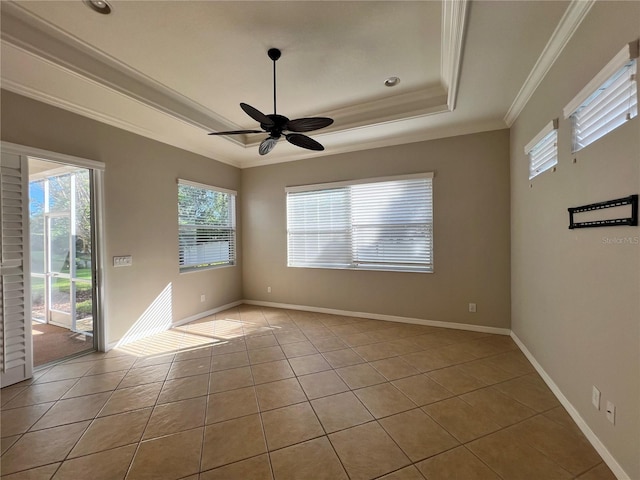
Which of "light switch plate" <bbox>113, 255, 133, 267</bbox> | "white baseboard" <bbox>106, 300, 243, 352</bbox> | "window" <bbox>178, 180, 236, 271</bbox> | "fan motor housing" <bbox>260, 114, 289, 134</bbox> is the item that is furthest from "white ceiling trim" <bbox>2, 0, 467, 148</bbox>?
"white baseboard" <bbox>106, 300, 243, 352</bbox>

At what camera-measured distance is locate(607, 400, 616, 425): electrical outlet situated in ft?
4.85

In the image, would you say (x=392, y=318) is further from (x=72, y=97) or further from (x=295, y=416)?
(x=72, y=97)

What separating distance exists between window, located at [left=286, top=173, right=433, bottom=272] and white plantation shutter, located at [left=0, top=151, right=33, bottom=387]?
3.24m

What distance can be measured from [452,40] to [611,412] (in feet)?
8.71

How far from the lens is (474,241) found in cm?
361

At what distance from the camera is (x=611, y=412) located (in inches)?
59.1

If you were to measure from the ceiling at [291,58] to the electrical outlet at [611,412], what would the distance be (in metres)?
2.35

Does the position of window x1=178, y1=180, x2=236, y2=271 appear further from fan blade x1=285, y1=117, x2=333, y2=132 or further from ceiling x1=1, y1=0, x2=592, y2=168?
fan blade x1=285, y1=117, x2=333, y2=132

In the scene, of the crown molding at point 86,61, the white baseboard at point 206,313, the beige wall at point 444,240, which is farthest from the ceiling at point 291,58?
the white baseboard at point 206,313

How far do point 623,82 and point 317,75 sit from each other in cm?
227

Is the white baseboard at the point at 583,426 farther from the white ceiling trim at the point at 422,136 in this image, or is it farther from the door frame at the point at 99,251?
the door frame at the point at 99,251

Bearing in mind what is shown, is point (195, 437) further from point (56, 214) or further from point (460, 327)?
point (56, 214)

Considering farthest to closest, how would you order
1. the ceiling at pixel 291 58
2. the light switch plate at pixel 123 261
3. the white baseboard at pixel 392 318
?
1. the white baseboard at pixel 392 318
2. the light switch plate at pixel 123 261
3. the ceiling at pixel 291 58

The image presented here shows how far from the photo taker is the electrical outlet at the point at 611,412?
1477 mm
